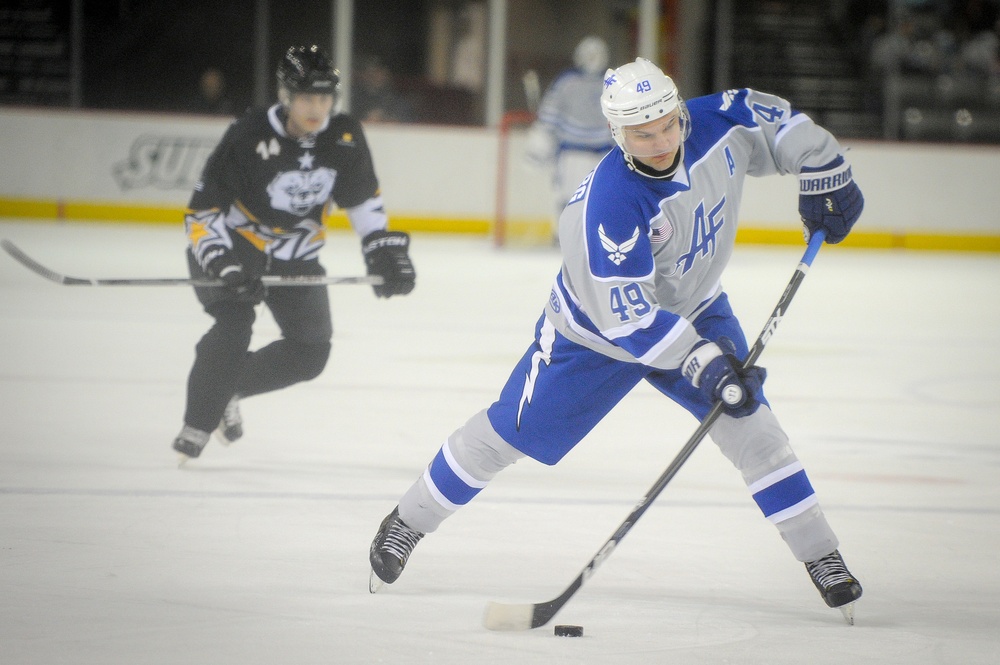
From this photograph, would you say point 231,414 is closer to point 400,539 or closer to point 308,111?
point 308,111

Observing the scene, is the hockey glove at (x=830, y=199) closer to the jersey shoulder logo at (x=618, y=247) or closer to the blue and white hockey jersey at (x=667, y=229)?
the blue and white hockey jersey at (x=667, y=229)

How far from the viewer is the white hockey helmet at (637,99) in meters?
2.26

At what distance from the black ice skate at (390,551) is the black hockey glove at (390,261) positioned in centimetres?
96

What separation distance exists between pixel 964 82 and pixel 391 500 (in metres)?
9.48

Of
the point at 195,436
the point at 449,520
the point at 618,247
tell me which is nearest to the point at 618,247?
the point at 618,247

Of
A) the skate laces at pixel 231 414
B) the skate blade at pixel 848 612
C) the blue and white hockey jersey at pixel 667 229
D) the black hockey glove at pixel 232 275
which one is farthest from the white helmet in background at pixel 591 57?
the skate blade at pixel 848 612

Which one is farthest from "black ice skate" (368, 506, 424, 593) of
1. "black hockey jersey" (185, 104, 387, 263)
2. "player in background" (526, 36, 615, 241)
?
"player in background" (526, 36, 615, 241)

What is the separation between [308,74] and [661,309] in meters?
1.34

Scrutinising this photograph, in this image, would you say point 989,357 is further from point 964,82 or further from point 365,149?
point 964,82

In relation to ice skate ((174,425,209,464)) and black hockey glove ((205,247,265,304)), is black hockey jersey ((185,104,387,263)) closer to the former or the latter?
black hockey glove ((205,247,265,304))

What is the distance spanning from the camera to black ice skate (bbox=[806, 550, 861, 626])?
92.1 inches

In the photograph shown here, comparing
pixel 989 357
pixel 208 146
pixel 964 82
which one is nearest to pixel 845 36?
pixel 964 82

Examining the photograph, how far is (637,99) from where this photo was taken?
7.44ft

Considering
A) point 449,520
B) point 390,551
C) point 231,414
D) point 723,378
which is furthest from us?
point 231,414
